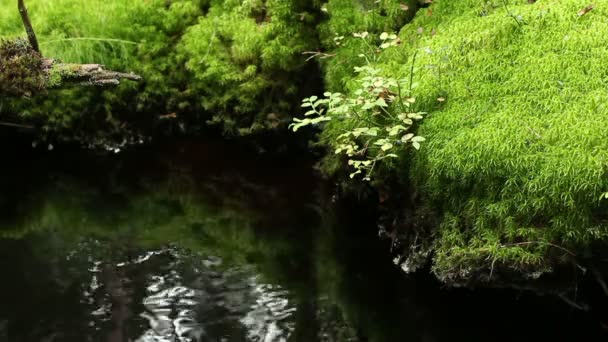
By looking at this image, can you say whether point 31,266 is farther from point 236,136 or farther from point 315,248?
point 236,136

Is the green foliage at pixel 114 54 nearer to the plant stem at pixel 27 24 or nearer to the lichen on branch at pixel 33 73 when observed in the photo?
the plant stem at pixel 27 24

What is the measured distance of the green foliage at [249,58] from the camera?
251 inches

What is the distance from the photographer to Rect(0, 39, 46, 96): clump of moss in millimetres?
5477

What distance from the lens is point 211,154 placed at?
283 inches

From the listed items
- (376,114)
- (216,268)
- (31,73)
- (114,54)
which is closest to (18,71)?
(31,73)

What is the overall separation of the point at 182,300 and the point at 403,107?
237cm

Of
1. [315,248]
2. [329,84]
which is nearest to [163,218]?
[315,248]

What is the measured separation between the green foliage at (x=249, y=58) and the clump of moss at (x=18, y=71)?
1882mm

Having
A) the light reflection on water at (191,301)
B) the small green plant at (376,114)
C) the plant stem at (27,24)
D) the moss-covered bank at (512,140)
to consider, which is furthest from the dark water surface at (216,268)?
the plant stem at (27,24)

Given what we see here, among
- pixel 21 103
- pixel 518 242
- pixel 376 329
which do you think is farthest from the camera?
pixel 21 103

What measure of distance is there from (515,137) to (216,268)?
279cm

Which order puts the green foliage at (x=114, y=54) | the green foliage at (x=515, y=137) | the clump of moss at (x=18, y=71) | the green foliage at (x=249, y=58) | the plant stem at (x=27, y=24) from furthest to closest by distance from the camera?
the green foliage at (x=114, y=54) < the green foliage at (x=249, y=58) < the plant stem at (x=27, y=24) < the clump of moss at (x=18, y=71) < the green foliage at (x=515, y=137)

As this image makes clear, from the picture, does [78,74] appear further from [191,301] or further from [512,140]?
[512,140]

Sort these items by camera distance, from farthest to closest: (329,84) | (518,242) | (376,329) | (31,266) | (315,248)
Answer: (329,84) → (315,248) → (31,266) → (376,329) → (518,242)
